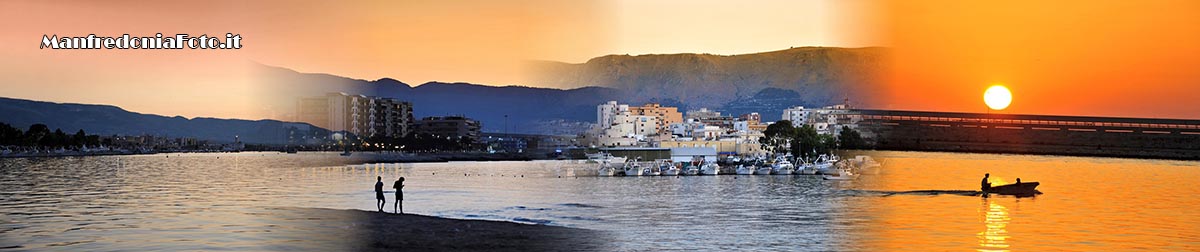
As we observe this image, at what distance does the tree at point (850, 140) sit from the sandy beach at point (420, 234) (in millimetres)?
123302

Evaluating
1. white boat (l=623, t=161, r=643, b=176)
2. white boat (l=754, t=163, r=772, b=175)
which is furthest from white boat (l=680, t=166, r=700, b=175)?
white boat (l=754, t=163, r=772, b=175)

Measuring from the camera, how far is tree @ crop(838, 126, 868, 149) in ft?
509

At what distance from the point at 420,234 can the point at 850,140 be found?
451ft

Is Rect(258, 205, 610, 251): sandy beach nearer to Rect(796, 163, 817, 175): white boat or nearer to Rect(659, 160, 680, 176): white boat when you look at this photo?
Rect(659, 160, 680, 176): white boat

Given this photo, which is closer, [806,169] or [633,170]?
[633,170]

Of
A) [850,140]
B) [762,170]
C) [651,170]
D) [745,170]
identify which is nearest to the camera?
[651,170]

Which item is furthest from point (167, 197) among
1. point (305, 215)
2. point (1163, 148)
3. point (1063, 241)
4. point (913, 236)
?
point (1163, 148)

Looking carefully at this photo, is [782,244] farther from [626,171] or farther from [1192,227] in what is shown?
[626,171]

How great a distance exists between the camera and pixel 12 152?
183 metres

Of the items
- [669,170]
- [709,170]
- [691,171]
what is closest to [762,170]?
[709,170]

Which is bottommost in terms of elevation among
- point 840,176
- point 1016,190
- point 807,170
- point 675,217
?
point 675,217

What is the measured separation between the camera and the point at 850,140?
160 metres

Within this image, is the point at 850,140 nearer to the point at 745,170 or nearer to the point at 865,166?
the point at 865,166

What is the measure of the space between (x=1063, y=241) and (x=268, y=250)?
18.7 m
